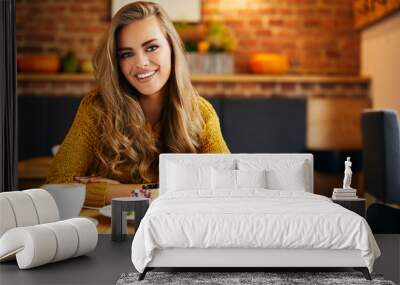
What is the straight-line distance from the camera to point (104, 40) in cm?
657

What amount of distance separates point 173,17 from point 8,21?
5.09 feet

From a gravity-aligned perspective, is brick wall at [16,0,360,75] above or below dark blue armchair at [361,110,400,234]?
above

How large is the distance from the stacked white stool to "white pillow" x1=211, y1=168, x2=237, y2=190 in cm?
104

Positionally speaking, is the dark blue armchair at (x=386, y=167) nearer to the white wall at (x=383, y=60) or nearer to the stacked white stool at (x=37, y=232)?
the white wall at (x=383, y=60)

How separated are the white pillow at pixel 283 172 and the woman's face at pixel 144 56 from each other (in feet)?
3.72

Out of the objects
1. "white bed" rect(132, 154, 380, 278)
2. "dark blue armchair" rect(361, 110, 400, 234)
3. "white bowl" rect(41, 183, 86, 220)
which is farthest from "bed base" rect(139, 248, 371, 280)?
"white bowl" rect(41, 183, 86, 220)

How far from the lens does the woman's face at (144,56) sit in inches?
250

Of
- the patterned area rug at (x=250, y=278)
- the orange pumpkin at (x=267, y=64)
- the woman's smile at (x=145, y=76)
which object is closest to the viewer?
the patterned area rug at (x=250, y=278)

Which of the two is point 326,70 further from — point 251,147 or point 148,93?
point 148,93

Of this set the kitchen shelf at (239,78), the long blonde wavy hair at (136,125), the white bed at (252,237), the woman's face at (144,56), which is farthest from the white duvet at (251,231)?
the kitchen shelf at (239,78)

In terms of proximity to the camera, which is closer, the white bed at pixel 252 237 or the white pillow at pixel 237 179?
the white bed at pixel 252 237

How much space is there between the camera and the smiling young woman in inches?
249

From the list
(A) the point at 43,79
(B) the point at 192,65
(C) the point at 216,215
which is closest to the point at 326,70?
(B) the point at 192,65

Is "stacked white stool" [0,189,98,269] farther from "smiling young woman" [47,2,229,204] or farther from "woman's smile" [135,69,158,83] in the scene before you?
"woman's smile" [135,69,158,83]
